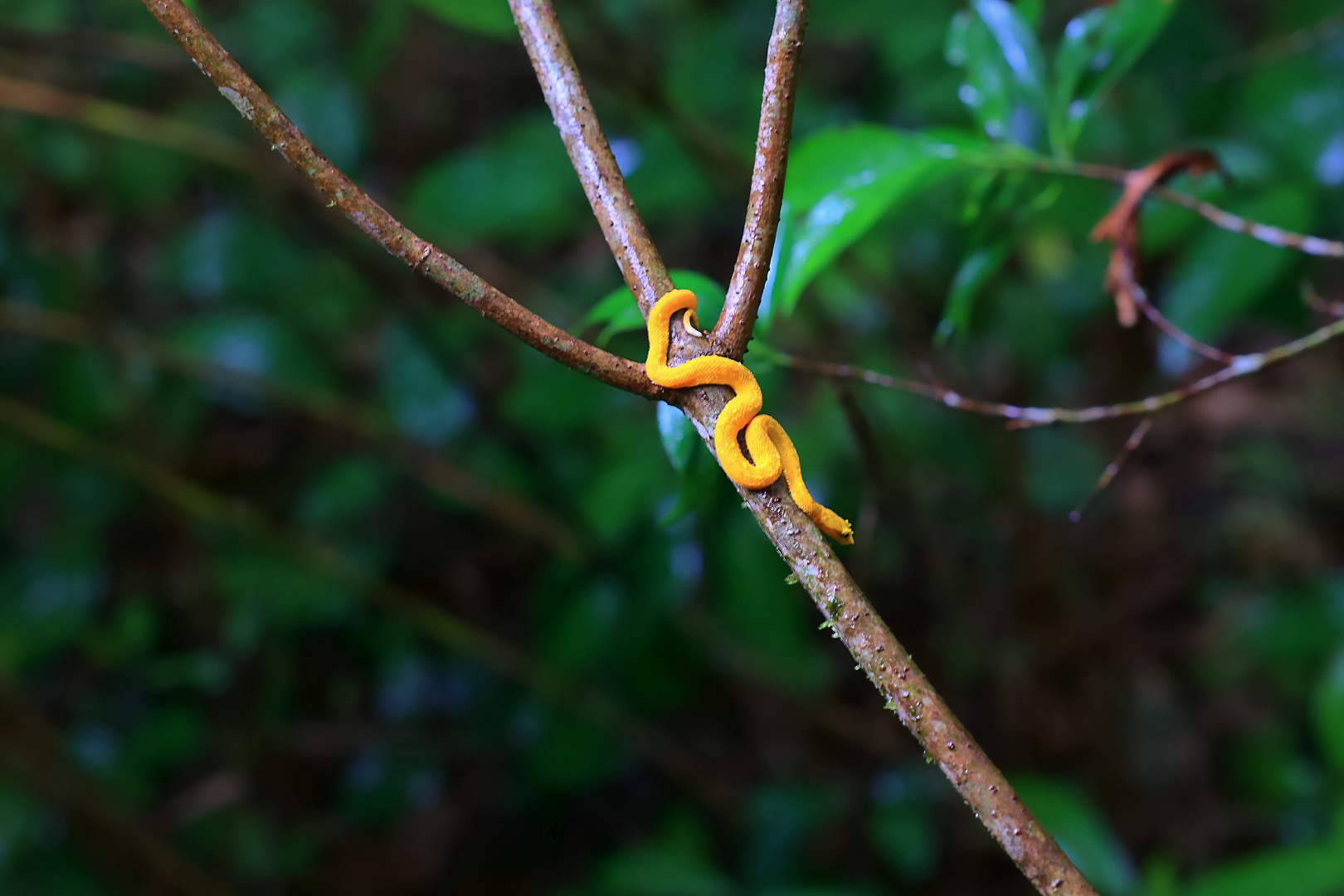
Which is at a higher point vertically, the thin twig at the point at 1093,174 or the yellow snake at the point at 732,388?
the thin twig at the point at 1093,174

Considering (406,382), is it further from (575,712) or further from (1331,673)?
(1331,673)

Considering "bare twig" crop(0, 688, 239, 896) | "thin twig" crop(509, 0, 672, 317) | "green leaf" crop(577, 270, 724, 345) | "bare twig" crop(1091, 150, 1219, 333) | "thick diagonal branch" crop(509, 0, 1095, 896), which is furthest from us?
"bare twig" crop(0, 688, 239, 896)

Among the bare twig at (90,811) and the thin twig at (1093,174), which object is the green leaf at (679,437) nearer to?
the thin twig at (1093,174)

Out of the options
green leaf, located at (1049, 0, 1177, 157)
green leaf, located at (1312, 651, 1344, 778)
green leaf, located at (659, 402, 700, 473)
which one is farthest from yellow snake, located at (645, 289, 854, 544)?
green leaf, located at (1312, 651, 1344, 778)

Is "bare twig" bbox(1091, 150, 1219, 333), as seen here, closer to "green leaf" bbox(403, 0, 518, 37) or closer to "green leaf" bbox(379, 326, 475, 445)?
"green leaf" bbox(403, 0, 518, 37)

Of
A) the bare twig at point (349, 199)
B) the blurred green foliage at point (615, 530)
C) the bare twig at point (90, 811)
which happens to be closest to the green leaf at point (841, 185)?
the bare twig at point (349, 199)

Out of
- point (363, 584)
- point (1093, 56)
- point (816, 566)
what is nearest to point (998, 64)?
point (1093, 56)
